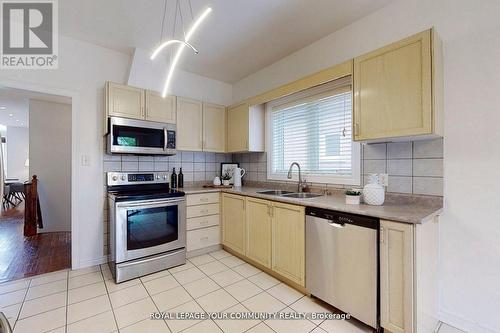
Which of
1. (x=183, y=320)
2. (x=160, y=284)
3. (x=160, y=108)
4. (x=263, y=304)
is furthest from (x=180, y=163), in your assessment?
(x=263, y=304)

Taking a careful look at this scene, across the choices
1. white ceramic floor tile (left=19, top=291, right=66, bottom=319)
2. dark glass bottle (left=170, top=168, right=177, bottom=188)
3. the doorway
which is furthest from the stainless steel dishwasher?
the doorway

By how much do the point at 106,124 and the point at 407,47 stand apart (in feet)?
9.64

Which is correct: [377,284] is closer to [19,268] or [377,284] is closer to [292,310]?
[292,310]

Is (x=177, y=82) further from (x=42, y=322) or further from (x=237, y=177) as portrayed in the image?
(x=42, y=322)

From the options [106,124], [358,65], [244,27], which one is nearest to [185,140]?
[106,124]

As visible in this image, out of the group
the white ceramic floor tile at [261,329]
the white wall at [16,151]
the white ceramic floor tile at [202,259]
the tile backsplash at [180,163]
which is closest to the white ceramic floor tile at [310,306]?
the white ceramic floor tile at [261,329]

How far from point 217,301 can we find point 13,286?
202 centimetres

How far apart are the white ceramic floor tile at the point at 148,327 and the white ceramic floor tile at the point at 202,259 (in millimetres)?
1008

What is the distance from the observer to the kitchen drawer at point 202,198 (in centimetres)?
289

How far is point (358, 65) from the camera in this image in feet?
6.24

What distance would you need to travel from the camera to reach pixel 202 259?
288 cm

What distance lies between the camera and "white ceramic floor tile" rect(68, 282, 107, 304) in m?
2.03

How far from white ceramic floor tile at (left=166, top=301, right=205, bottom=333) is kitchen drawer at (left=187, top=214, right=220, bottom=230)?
3.43 feet

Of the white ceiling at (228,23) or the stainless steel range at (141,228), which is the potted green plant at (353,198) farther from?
the stainless steel range at (141,228)
